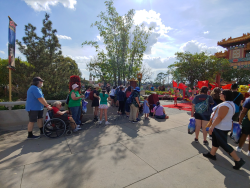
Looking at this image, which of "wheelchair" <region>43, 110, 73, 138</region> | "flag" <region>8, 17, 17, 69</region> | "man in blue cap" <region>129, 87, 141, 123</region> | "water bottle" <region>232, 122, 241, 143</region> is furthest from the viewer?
"flag" <region>8, 17, 17, 69</region>

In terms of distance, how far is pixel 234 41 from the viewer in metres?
28.5

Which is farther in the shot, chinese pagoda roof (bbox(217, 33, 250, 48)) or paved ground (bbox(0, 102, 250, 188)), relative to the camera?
chinese pagoda roof (bbox(217, 33, 250, 48))

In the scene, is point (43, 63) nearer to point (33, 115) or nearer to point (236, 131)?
point (33, 115)

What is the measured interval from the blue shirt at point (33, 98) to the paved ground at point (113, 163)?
0.97 metres

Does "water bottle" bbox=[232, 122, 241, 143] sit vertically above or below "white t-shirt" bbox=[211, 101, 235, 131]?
below

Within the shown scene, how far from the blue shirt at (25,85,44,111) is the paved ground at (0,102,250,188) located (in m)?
0.97

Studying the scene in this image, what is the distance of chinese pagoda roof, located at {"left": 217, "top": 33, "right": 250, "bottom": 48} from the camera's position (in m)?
27.5

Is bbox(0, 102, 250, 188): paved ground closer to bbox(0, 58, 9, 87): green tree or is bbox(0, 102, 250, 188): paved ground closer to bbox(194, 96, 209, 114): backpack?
bbox(194, 96, 209, 114): backpack

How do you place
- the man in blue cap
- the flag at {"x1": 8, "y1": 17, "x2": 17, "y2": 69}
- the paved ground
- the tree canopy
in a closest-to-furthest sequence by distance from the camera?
the paved ground → the man in blue cap → the flag at {"x1": 8, "y1": 17, "x2": 17, "y2": 69} → the tree canopy

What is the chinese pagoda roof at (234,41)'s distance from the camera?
27.5m

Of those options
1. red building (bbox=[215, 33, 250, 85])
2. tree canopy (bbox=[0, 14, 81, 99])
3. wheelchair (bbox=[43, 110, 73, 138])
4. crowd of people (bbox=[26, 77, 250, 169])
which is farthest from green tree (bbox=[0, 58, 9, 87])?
red building (bbox=[215, 33, 250, 85])

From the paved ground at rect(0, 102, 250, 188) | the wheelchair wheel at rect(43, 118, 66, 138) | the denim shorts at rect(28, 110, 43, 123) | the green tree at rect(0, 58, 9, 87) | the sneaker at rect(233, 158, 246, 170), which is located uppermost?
the green tree at rect(0, 58, 9, 87)

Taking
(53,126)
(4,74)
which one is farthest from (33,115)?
(4,74)

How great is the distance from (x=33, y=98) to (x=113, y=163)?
301 cm
